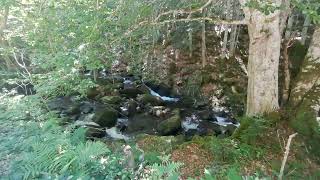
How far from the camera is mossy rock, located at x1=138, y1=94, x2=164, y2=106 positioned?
13742 millimetres

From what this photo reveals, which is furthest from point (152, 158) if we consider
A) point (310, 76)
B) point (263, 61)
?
point (310, 76)

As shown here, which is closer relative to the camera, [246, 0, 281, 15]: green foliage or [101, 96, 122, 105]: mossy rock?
[246, 0, 281, 15]: green foliage

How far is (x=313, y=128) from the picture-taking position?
6.82 metres

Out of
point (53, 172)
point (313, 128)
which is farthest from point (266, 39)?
point (53, 172)

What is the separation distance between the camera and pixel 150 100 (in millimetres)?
13914

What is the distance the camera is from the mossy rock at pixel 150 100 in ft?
45.1

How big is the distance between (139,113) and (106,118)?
1.57 metres

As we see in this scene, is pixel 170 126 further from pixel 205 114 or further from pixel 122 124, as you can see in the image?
pixel 205 114

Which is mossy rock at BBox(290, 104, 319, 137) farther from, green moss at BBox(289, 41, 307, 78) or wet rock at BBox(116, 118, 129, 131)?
wet rock at BBox(116, 118, 129, 131)

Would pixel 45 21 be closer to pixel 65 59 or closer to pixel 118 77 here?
pixel 65 59

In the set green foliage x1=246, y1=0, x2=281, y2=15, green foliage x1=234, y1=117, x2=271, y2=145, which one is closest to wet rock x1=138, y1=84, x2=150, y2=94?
green foliage x1=234, y1=117, x2=271, y2=145

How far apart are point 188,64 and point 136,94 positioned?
3.00 meters

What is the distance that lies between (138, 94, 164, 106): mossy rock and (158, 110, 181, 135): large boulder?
2.46m

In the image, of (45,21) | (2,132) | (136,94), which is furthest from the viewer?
(136,94)
